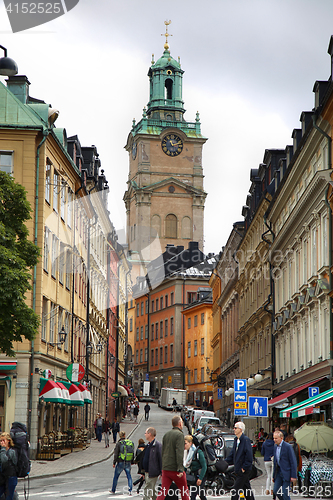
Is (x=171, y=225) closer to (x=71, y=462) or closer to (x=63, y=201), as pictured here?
(x=63, y=201)

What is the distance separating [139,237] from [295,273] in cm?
8893

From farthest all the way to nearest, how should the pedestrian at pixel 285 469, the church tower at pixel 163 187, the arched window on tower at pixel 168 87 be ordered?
the arched window on tower at pixel 168 87
the church tower at pixel 163 187
the pedestrian at pixel 285 469

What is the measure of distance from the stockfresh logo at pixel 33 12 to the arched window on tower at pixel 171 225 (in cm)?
11315

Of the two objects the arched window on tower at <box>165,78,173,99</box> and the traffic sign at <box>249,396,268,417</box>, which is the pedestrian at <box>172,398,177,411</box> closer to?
the traffic sign at <box>249,396,268,417</box>

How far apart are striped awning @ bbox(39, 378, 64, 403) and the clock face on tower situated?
9558cm

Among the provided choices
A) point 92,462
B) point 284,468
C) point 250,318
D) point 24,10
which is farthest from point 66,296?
point 24,10

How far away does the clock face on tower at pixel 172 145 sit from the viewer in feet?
420

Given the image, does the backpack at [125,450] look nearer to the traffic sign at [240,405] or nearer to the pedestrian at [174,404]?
the traffic sign at [240,405]

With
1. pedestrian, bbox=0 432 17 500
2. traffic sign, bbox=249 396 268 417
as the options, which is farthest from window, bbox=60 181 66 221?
pedestrian, bbox=0 432 17 500

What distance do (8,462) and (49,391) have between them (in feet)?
65.5

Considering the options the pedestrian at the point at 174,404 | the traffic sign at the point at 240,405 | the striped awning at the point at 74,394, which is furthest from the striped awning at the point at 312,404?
the pedestrian at the point at 174,404

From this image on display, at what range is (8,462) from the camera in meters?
14.6

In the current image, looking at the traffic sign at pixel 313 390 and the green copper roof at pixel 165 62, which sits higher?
the green copper roof at pixel 165 62

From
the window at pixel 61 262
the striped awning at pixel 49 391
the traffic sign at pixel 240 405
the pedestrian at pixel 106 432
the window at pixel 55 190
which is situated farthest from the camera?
the pedestrian at pixel 106 432
